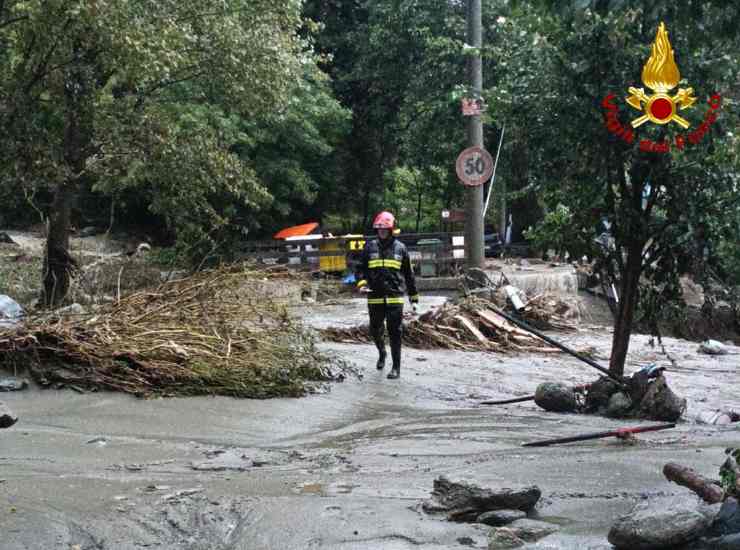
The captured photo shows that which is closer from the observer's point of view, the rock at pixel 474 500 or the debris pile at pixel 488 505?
the debris pile at pixel 488 505

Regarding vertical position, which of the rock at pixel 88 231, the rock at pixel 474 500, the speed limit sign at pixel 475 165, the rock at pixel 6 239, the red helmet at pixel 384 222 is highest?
the speed limit sign at pixel 475 165

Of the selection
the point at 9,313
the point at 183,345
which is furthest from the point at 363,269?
the point at 9,313

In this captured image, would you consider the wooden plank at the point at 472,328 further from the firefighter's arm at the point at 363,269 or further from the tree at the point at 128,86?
the tree at the point at 128,86

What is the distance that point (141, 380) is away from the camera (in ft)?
31.8

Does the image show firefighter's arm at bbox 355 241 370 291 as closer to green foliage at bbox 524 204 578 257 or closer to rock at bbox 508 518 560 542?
green foliage at bbox 524 204 578 257

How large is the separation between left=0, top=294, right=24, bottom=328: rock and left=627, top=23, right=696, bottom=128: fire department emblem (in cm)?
655

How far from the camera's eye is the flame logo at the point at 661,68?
8.90 metres

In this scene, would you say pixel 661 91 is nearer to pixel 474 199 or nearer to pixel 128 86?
pixel 474 199

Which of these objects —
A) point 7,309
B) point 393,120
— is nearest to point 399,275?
point 7,309

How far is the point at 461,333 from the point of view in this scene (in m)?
14.6

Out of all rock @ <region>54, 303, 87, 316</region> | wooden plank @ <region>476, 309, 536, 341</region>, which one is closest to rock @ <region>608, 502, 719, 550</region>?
rock @ <region>54, 303, 87, 316</region>

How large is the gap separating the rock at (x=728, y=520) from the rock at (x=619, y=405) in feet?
15.3

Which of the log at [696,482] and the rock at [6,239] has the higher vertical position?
the rock at [6,239]

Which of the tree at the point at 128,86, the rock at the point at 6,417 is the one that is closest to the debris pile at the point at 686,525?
the rock at the point at 6,417
